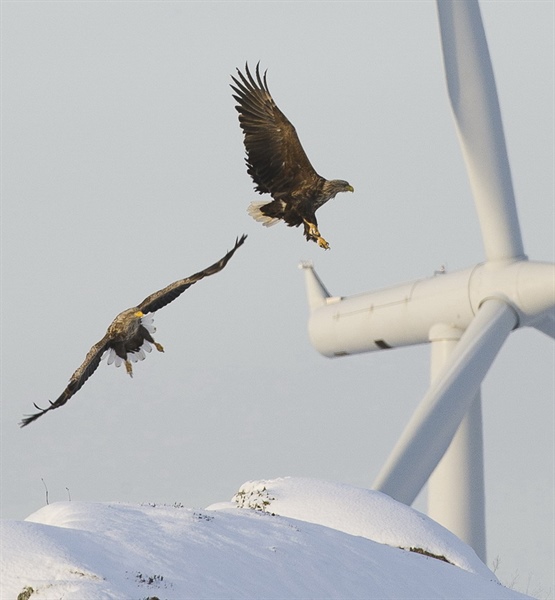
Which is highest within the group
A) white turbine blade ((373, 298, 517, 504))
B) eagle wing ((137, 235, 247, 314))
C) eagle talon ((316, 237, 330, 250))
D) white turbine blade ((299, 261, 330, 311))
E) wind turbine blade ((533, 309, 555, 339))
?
white turbine blade ((299, 261, 330, 311))

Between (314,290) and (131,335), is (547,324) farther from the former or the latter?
(131,335)

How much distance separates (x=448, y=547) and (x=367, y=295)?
54.8ft

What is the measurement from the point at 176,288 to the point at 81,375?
1.66 meters

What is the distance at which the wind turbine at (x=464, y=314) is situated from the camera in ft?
151

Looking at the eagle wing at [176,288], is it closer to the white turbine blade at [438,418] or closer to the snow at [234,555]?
the snow at [234,555]

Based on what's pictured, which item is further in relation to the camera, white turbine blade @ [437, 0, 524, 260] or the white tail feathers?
white turbine blade @ [437, 0, 524, 260]

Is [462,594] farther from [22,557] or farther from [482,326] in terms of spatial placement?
[482,326]

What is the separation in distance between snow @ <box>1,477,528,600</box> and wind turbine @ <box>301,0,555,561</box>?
5.84 metres

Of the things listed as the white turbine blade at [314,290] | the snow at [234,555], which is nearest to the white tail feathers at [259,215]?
the snow at [234,555]

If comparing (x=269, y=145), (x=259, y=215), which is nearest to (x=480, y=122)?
(x=269, y=145)

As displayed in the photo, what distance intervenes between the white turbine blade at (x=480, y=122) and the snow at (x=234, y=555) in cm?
1187

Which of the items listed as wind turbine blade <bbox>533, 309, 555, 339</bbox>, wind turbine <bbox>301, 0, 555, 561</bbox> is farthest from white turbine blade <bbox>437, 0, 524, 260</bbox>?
wind turbine blade <bbox>533, 309, 555, 339</bbox>

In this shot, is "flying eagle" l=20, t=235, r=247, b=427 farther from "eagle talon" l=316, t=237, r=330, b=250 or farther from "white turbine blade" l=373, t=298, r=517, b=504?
"white turbine blade" l=373, t=298, r=517, b=504

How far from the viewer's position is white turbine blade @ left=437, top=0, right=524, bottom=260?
152 ft
